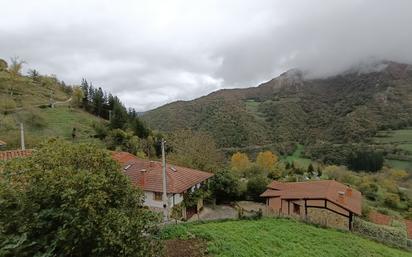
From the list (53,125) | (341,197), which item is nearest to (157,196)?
(341,197)

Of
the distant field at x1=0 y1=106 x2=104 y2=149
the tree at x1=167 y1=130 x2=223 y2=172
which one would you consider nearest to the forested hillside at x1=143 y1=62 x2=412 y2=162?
the distant field at x1=0 y1=106 x2=104 y2=149

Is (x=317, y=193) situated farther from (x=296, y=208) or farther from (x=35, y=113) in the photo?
(x=35, y=113)

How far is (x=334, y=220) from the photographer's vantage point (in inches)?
981

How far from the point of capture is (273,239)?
16000 mm

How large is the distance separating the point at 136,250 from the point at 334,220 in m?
20.8

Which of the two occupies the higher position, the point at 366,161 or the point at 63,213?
the point at 63,213

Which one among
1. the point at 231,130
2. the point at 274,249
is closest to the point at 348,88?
the point at 231,130

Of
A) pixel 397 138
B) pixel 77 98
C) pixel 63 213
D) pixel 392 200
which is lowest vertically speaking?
pixel 392 200

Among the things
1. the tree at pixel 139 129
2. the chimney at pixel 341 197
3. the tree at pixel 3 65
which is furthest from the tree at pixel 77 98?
the chimney at pixel 341 197

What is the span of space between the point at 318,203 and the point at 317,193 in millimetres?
1144

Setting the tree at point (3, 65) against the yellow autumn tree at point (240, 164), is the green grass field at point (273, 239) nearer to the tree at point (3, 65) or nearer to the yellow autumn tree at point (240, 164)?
the yellow autumn tree at point (240, 164)

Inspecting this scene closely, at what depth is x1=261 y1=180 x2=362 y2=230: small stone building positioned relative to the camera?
81.0 feet

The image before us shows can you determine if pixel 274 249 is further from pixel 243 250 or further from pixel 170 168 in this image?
pixel 170 168

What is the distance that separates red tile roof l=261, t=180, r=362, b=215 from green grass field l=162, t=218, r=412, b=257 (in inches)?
178
